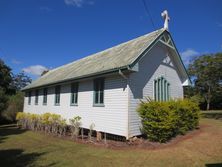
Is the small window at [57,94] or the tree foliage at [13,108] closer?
the small window at [57,94]

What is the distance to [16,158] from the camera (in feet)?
24.7

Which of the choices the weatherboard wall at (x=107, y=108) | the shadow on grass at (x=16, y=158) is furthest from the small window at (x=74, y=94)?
the shadow on grass at (x=16, y=158)

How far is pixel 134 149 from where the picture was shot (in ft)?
28.6

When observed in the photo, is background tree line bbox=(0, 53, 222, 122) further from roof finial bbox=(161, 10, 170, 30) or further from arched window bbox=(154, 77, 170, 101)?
roof finial bbox=(161, 10, 170, 30)

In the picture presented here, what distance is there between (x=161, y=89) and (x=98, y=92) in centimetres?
410

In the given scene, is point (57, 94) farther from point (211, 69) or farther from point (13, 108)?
point (211, 69)

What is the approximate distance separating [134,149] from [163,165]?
7.66 ft

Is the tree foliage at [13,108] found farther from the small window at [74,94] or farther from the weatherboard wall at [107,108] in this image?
the small window at [74,94]

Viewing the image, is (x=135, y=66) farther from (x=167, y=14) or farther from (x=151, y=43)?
(x=167, y=14)

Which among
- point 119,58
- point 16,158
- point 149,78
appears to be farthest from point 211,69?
point 16,158

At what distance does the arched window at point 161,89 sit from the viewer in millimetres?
12099

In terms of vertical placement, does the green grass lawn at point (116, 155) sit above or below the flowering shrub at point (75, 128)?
below

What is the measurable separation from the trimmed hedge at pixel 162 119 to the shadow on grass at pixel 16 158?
4976mm

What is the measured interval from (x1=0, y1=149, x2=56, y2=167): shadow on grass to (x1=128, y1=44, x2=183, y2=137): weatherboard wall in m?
4.64
